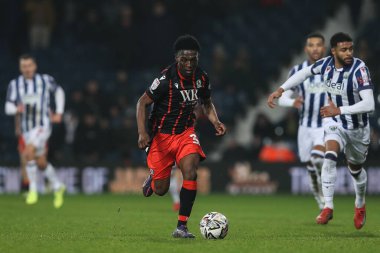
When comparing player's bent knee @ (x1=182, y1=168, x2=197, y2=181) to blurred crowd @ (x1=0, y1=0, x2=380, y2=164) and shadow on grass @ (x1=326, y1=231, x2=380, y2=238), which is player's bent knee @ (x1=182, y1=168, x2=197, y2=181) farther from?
blurred crowd @ (x1=0, y1=0, x2=380, y2=164)

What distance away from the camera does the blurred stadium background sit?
Result: 1983 cm

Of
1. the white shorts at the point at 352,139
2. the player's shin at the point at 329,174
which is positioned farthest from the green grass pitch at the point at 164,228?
the white shorts at the point at 352,139

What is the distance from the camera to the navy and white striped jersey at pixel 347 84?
9953 mm

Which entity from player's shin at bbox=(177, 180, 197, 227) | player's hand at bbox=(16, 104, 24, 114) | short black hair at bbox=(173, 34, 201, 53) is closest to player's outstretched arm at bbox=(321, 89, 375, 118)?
short black hair at bbox=(173, 34, 201, 53)

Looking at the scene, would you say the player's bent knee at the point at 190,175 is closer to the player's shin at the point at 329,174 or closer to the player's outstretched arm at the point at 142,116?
the player's outstretched arm at the point at 142,116

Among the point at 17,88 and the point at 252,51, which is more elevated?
the point at 252,51

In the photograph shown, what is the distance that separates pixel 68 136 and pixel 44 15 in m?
4.31

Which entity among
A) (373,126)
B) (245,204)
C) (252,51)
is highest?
(252,51)

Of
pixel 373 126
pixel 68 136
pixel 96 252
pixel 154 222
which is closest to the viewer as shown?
pixel 96 252

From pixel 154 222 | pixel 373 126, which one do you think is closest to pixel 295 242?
pixel 154 222

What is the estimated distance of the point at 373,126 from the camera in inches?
757

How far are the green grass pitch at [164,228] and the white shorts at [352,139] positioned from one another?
0.87m

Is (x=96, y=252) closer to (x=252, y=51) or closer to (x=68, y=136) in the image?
(x=68, y=136)

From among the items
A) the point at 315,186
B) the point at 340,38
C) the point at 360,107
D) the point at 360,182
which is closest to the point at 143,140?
the point at 360,107
